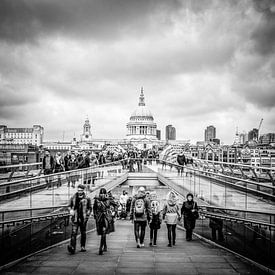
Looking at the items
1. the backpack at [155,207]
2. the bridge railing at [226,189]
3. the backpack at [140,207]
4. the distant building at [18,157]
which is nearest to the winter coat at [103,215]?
the backpack at [140,207]

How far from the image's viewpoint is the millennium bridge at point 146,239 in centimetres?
905

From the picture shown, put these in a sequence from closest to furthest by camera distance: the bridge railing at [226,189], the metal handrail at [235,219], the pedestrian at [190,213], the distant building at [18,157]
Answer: the metal handrail at [235,219], the bridge railing at [226,189], the pedestrian at [190,213], the distant building at [18,157]

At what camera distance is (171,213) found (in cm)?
1255

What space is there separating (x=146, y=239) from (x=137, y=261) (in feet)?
13.1

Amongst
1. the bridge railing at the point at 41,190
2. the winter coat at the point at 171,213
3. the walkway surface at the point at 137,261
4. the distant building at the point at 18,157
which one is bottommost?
the walkway surface at the point at 137,261

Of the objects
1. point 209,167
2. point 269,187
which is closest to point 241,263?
point 269,187

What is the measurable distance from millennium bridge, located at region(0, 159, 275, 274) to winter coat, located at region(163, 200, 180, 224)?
0.69m

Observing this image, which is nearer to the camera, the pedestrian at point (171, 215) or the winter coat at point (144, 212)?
the winter coat at point (144, 212)

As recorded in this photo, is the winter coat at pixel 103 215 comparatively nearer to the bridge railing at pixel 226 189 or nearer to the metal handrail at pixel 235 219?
the metal handrail at pixel 235 219

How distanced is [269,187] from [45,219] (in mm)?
5242

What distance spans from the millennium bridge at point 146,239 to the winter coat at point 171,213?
69 centimetres

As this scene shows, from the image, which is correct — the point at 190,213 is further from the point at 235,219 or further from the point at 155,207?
the point at 235,219

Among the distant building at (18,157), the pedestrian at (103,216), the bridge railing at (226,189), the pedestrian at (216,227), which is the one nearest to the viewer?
the bridge railing at (226,189)

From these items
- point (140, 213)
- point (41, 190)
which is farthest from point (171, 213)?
point (41, 190)
